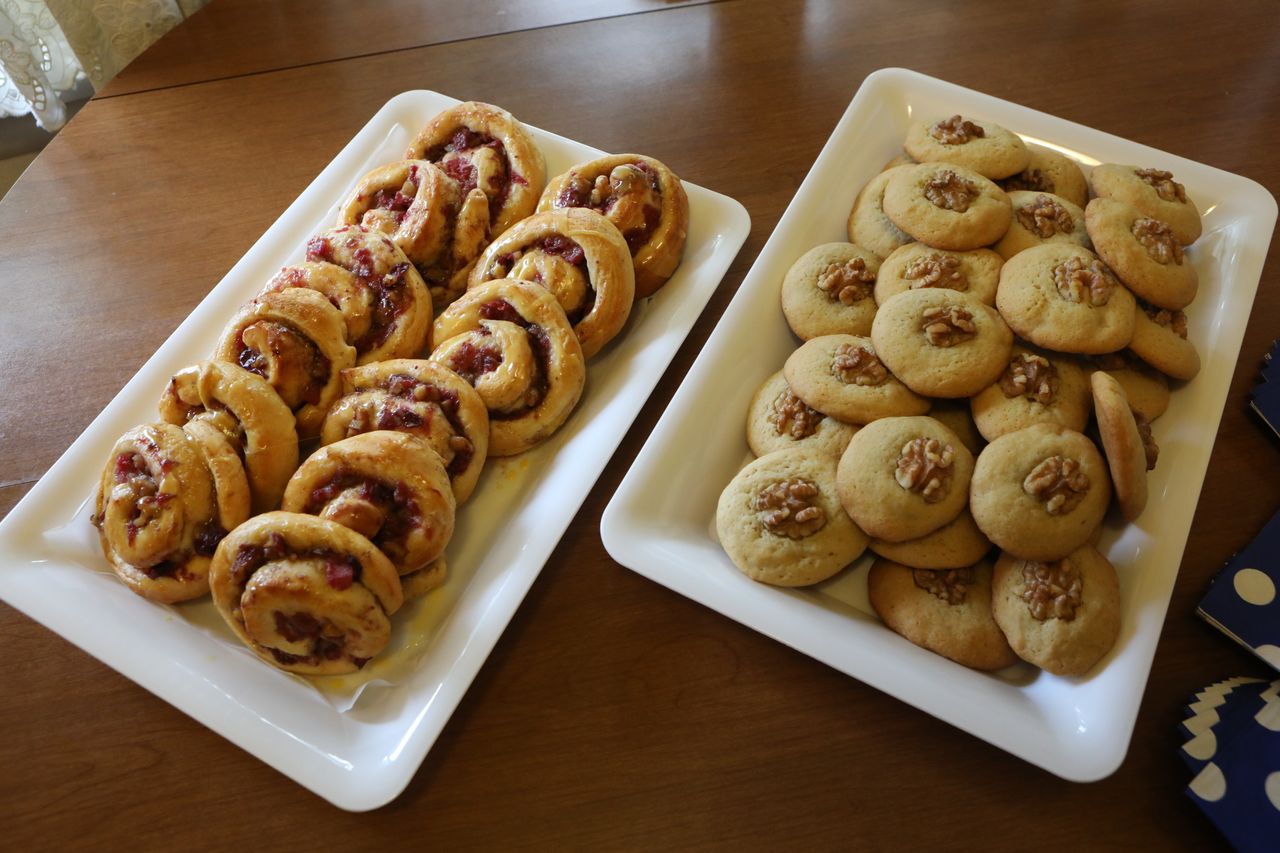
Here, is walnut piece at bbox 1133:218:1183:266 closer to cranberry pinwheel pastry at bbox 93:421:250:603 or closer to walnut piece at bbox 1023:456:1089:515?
walnut piece at bbox 1023:456:1089:515

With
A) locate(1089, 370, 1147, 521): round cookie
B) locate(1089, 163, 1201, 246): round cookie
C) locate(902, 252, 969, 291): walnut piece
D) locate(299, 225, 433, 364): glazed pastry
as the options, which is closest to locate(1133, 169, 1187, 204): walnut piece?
locate(1089, 163, 1201, 246): round cookie

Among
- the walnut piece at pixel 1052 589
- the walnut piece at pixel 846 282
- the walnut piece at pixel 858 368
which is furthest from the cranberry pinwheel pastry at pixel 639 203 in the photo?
the walnut piece at pixel 1052 589

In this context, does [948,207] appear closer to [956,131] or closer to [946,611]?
[956,131]

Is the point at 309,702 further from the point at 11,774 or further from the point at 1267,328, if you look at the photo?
the point at 1267,328

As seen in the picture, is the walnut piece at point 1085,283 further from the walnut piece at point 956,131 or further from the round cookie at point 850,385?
the walnut piece at point 956,131

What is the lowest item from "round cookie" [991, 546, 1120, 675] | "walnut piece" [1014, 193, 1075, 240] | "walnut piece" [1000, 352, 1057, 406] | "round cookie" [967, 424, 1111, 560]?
"round cookie" [991, 546, 1120, 675]

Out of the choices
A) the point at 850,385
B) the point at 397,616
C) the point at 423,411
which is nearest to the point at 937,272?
the point at 850,385

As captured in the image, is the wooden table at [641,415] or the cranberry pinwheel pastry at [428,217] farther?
the cranberry pinwheel pastry at [428,217]
